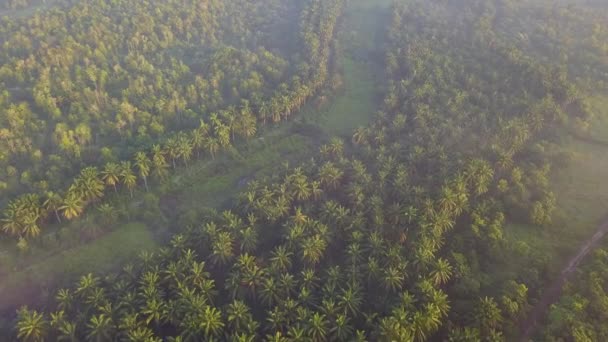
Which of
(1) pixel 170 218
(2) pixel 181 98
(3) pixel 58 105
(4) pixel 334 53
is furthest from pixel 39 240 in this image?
(4) pixel 334 53

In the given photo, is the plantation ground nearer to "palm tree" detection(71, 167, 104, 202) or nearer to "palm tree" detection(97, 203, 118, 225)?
"palm tree" detection(97, 203, 118, 225)

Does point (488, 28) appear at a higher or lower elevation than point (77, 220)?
higher

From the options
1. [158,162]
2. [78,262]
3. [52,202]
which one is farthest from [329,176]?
[52,202]

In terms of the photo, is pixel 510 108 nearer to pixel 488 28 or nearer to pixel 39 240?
pixel 488 28

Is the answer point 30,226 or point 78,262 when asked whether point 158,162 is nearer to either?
point 78,262

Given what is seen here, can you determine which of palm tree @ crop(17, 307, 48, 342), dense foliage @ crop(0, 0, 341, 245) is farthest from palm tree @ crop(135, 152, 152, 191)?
palm tree @ crop(17, 307, 48, 342)

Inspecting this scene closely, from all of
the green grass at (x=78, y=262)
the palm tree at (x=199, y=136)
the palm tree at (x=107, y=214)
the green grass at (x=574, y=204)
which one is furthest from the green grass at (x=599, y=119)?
the palm tree at (x=107, y=214)

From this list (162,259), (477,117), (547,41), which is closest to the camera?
(162,259)
